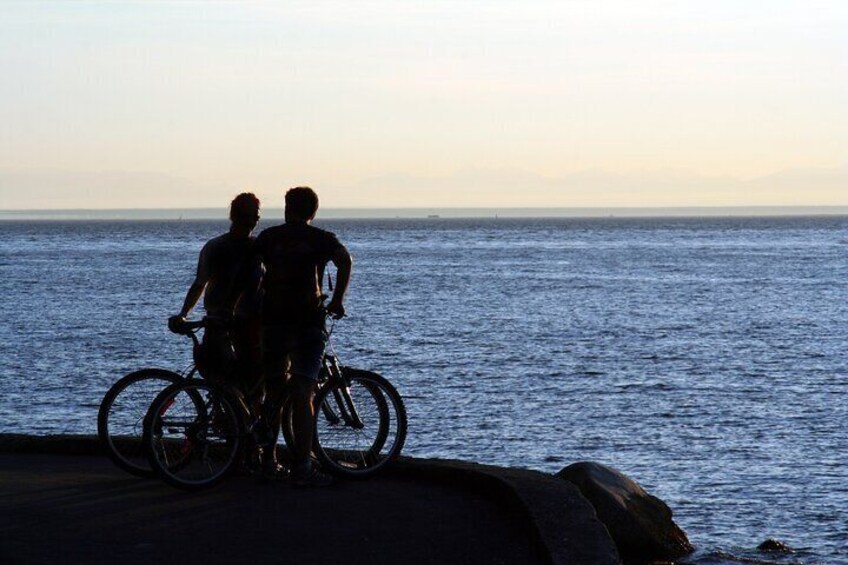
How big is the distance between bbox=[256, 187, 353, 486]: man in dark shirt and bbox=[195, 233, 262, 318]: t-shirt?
0.16 metres

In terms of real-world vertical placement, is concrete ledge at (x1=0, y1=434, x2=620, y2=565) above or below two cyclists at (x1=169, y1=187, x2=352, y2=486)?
below

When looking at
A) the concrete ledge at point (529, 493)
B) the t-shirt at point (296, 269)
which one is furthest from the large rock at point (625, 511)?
the t-shirt at point (296, 269)

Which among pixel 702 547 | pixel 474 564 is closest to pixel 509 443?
pixel 702 547

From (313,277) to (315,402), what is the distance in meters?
0.81

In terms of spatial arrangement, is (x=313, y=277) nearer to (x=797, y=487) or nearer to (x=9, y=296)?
(x=797, y=487)

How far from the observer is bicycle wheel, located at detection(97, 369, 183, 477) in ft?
27.9

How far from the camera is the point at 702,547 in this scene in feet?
44.9

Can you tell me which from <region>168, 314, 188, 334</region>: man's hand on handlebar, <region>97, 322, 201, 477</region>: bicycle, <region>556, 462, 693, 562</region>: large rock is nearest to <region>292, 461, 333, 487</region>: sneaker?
<region>97, 322, 201, 477</region>: bicycle

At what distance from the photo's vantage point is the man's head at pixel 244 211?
8805mm

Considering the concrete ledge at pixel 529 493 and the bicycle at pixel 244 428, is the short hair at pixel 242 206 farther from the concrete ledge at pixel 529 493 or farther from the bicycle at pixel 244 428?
the concrete ledge at pixel 529 493

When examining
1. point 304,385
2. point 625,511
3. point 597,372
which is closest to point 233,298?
point 304,385

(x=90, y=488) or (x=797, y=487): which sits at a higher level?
(x=90, y=488)

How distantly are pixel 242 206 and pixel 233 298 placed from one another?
1.89 feet

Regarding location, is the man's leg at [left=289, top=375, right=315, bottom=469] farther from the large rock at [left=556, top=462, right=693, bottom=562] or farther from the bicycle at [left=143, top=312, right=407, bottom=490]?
the large rock at [left=556, top=462, right=693, bottom=562]
